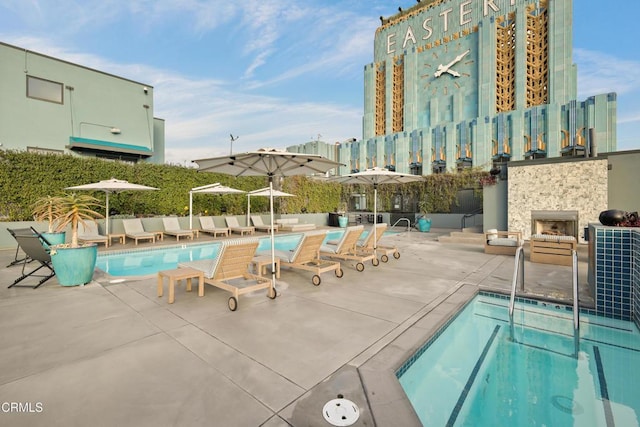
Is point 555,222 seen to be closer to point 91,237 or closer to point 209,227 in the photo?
point 209,227

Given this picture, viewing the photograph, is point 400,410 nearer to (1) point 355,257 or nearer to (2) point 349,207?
(1) point 355,257

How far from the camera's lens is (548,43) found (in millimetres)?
26719

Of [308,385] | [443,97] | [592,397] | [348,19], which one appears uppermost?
[348,19]

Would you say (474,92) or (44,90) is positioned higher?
(474,92)

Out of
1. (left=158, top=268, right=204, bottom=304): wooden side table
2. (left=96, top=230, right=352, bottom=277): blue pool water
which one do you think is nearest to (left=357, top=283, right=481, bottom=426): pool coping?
(left=158, top=268, right=204, bottom=304): wooden side table

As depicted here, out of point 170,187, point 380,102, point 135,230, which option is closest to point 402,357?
point 135,230

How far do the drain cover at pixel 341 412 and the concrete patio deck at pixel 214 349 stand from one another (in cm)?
4

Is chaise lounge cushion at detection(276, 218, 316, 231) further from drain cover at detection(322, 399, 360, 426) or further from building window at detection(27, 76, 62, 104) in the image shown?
building window at detection(27, 76, 62, 104)

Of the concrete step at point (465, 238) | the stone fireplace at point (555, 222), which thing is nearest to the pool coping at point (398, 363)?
the concrete step at point (465, 238)

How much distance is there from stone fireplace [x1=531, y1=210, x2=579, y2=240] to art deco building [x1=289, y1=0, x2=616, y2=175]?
37.8ft

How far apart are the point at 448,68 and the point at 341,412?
118 ft

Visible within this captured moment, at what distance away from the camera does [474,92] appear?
30.2 metres

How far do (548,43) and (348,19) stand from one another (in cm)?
1829

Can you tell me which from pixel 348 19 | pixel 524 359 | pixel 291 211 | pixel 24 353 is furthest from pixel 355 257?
pixel 348 19
